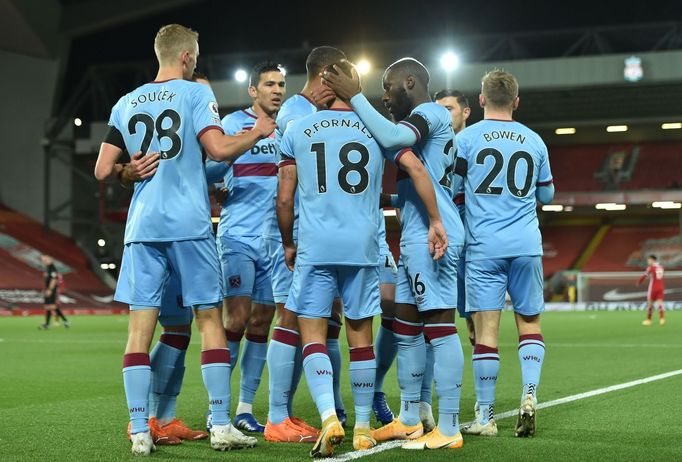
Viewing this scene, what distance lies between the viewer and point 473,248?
247 inches

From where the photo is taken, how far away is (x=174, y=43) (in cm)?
550

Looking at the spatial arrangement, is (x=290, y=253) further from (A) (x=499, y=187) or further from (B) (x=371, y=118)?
(A) (x=499, y=187)

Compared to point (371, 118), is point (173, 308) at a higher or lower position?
lower

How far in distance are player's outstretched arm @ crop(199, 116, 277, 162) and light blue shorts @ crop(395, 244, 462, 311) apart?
1140mm

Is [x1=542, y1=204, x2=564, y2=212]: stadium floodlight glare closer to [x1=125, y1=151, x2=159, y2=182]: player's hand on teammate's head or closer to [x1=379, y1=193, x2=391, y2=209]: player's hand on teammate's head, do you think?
[x1=379, y1=193, x2=391, y2=209]: player's hand on teammate's head

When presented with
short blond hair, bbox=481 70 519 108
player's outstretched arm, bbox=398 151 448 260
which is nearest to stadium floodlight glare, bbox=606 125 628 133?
short blond hair, bbox=481 70 519 108

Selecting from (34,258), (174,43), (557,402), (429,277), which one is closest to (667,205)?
(34,258)

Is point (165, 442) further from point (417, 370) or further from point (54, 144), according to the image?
point (54, 144)

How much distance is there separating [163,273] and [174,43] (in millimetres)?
1349

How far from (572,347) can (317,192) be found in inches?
393

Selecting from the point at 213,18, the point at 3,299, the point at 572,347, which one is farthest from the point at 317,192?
the point at 213,18

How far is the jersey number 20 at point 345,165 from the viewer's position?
543 cm

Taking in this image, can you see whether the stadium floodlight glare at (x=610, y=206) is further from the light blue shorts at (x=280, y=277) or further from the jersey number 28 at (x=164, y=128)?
the jersey number 28 at (x=164, y=128)

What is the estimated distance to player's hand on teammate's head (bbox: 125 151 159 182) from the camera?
5.40m
